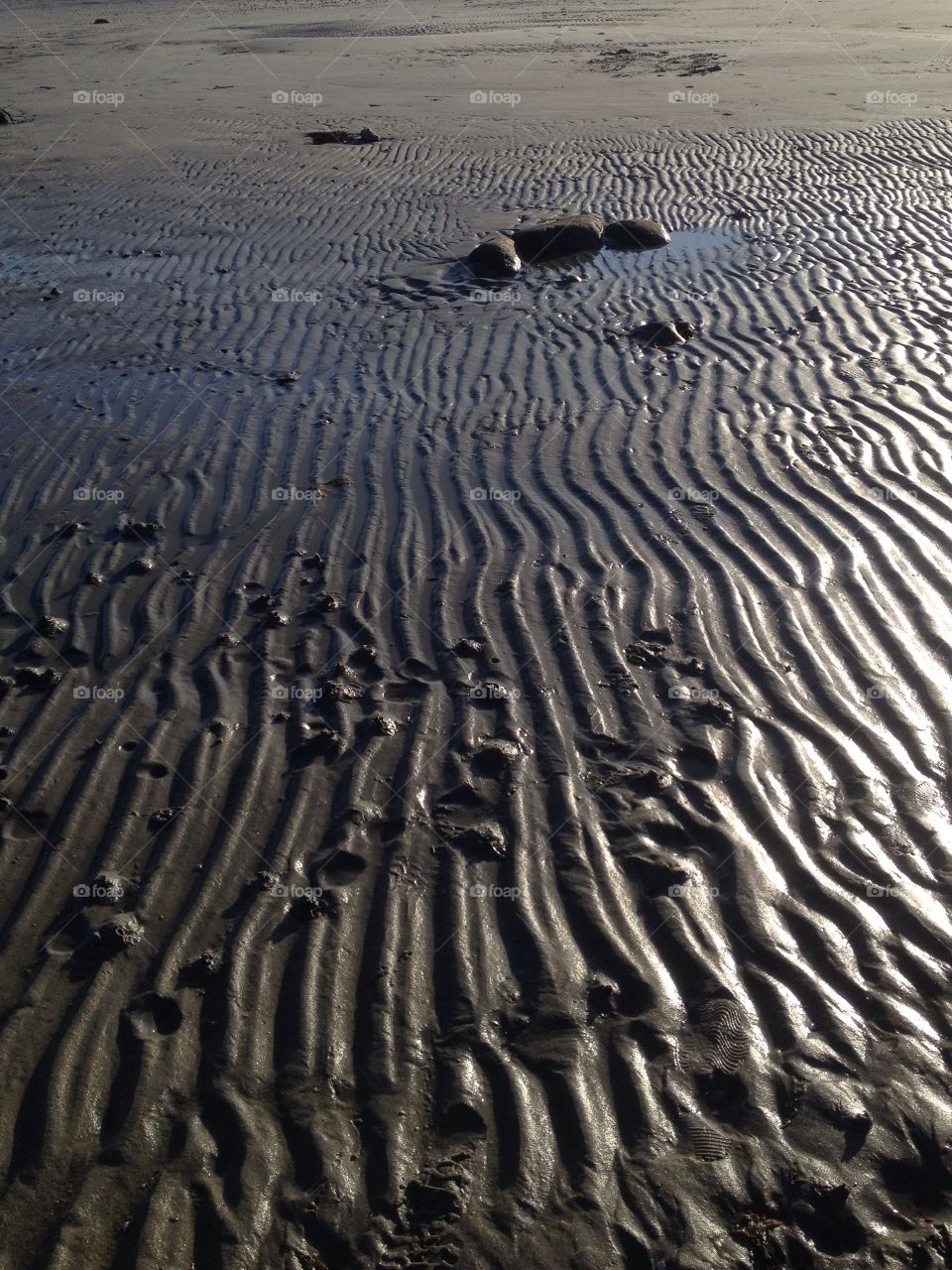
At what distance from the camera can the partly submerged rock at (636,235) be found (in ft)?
49.1

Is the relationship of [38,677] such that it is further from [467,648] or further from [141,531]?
[467,648]

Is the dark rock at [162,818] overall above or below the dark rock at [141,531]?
below

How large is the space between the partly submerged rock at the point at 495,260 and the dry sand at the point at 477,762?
46 cm

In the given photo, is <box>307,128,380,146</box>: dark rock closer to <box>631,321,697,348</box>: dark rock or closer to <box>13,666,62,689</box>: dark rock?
<box>631,321,697,348</box>: dark rock

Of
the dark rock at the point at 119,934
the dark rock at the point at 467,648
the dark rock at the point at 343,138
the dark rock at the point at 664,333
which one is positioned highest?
the dark rock at the point at 343,138

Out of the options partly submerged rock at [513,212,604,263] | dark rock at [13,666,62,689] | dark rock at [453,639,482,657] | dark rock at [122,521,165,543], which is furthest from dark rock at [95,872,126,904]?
partly submerged rock at [513,212,604,263]

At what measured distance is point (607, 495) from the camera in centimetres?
888

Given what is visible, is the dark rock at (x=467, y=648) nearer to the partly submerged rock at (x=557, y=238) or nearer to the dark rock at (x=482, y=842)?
the dark rock at (x=482, y=842)

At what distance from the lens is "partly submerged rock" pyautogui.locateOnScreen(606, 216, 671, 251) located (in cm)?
1496

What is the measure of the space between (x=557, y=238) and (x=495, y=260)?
1.14m

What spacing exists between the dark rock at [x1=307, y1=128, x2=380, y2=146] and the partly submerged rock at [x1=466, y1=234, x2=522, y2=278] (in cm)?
835

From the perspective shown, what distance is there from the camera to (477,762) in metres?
6.25

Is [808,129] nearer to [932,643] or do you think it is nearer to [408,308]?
[408,308]

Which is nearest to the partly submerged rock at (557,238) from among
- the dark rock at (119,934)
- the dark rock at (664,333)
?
the dark rock at (664,333)
